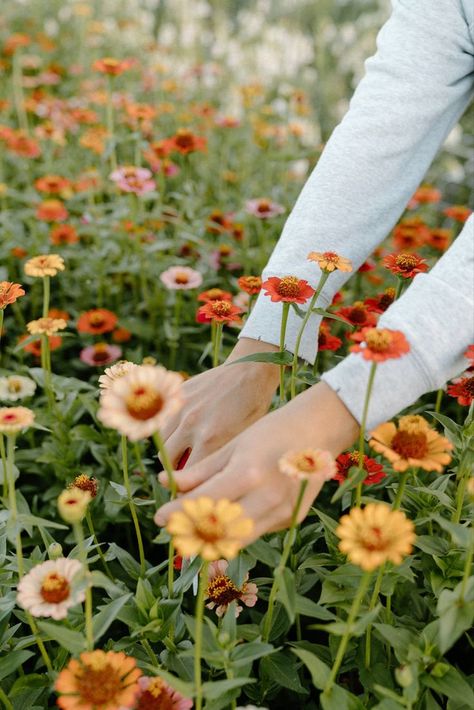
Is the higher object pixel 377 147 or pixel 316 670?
pixel 377 147

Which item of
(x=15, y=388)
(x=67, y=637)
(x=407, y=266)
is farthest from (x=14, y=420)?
(x=407, y=266)

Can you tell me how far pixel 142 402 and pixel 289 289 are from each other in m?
0.30

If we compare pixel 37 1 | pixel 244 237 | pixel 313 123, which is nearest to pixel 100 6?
pixel 37 1

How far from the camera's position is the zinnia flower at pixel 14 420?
600mm

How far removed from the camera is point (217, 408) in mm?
721

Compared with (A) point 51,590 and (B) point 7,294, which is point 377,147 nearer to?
(B) point 7,294

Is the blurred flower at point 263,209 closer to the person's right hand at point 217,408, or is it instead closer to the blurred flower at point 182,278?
the blurred flower at point 182,278

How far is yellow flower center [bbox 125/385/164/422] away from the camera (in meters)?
0.52

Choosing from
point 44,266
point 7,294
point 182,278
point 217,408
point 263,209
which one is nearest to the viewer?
point 217,408

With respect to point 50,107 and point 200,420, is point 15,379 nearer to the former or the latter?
point 200,420

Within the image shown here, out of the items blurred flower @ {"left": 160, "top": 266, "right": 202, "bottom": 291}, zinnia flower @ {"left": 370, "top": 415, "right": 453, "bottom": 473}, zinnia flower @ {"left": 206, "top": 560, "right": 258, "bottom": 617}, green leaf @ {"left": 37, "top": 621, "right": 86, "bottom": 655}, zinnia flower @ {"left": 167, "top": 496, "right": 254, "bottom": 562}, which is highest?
zinnia flower @ {"left": 370, "top": 415, "right": 453, "bottom": 473}

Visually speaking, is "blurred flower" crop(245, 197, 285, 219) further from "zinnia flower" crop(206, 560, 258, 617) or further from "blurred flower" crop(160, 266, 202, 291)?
"zinnia flower" crop(206, 560, 258, 617)

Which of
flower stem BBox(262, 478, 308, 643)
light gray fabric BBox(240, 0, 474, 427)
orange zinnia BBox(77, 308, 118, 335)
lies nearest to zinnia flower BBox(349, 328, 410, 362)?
flower stem BBox(262, 478, 308, 643)

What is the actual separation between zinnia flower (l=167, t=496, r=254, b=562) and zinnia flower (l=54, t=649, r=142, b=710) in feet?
0.50
